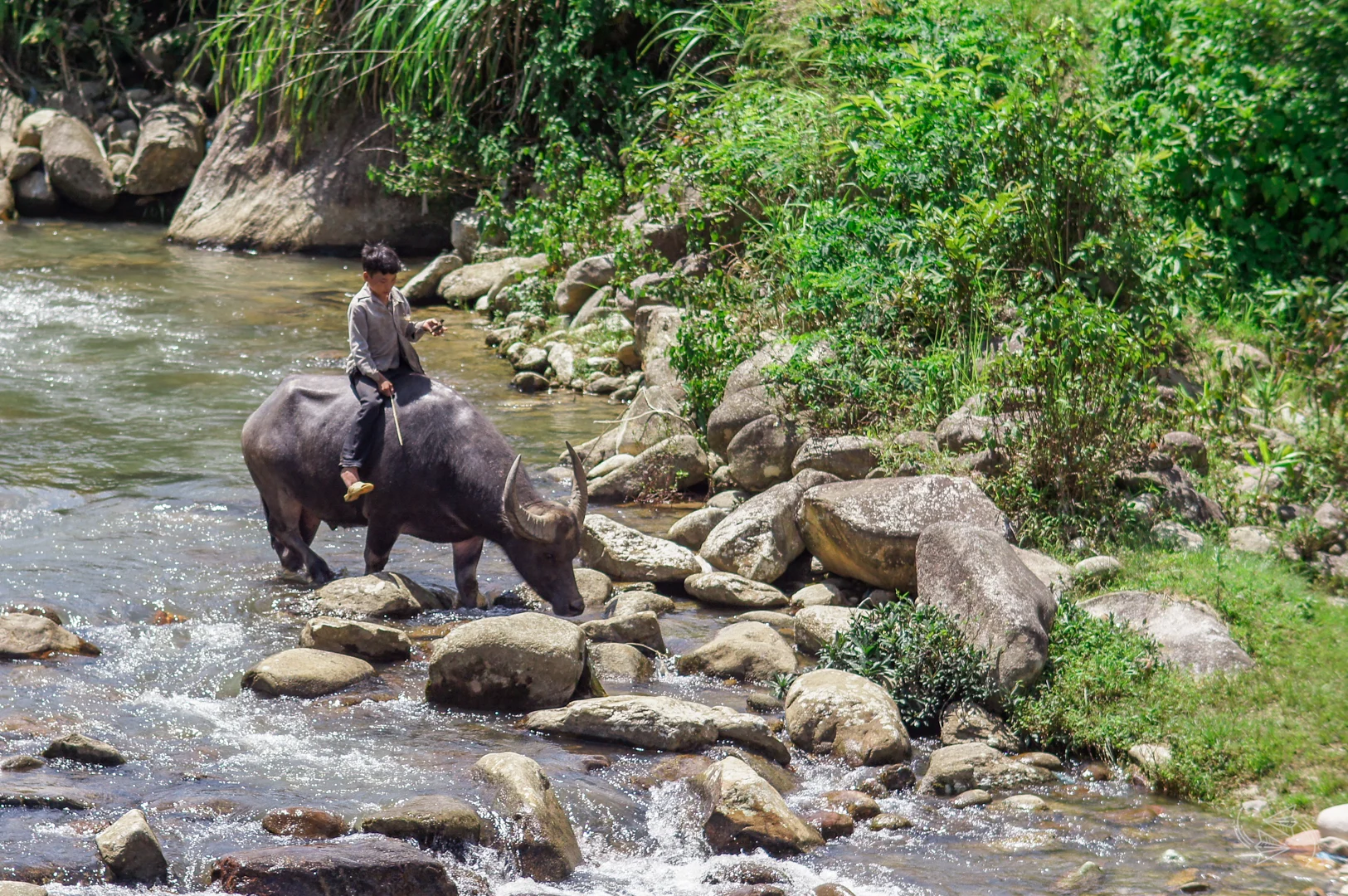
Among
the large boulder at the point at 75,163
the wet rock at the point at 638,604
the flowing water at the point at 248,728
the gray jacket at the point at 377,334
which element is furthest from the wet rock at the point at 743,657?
the large boulder at the point at 75,163

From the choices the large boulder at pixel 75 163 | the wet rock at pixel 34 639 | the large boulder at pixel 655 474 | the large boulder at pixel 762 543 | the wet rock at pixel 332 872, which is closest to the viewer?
the wet rock at pixel 332 872

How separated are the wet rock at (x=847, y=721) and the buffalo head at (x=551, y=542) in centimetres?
186

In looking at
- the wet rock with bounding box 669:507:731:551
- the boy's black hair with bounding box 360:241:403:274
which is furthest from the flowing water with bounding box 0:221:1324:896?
the boy's black hair with bounding box 360:241:403:274

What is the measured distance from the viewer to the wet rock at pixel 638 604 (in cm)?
785

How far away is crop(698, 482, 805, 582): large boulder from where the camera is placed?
8406 mm

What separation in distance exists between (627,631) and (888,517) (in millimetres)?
1604

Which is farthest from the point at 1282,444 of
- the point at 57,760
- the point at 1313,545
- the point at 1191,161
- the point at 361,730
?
the point at 57,760

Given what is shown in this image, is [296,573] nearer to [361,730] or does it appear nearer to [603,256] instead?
[361,730]

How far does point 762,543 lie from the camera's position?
333 inches

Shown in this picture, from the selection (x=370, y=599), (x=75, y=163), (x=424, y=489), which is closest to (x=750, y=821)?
(x=370, y=599)

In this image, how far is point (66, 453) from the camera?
10.5 m

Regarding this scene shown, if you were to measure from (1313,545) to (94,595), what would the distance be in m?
6.85

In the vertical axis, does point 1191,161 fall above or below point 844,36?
below

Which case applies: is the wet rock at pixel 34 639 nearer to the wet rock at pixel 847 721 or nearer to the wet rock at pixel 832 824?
the wet rock at pixel 847 721
